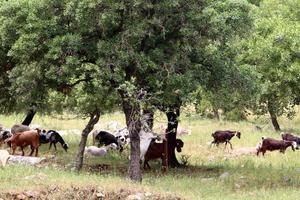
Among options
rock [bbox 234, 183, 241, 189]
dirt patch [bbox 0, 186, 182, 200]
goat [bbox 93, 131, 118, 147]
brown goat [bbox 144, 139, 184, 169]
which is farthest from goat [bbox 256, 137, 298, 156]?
dirt patch [bbox 0, 186, 182, 200]

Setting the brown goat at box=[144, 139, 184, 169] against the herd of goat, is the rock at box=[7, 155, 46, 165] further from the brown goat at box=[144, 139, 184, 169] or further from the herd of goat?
the brown goat at box=[144, 139, 184, 169]

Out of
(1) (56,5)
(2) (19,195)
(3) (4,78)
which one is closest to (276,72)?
(3) (4,78)

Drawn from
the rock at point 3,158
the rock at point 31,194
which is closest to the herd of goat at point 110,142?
the rock at point 3,158

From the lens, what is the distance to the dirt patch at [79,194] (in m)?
13.9

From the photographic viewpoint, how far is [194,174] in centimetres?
2200

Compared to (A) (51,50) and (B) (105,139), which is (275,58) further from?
(A) (51,50)

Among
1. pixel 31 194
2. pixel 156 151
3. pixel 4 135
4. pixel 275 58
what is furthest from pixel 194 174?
pixel 275 58

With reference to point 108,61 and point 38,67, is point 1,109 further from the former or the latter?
point 108,61

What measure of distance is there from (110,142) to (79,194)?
14.4 metres

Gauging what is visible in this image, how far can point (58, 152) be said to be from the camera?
2625 cm

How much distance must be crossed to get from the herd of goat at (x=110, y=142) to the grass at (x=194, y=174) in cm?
52

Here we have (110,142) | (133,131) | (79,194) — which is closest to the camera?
(79,194)

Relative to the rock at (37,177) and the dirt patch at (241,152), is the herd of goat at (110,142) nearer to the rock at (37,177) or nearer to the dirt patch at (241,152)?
the dirt patch at (241,152)

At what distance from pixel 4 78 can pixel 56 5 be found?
6602mm
